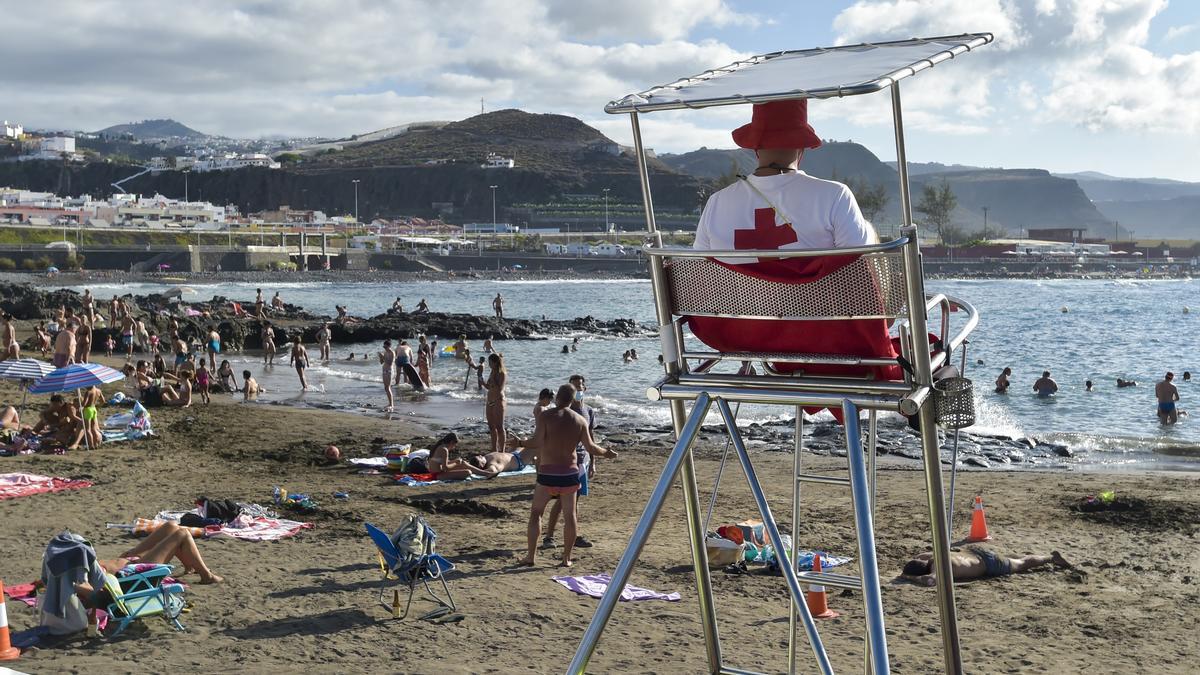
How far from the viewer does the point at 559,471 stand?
30.1 ft

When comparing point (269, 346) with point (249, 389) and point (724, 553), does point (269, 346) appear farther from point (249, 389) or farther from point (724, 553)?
point (724, 553)

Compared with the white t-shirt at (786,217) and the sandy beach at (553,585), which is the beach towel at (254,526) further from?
the white t-shirt at (786,217)

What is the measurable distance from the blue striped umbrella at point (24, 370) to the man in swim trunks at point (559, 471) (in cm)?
954

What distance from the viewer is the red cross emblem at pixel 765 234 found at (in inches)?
104

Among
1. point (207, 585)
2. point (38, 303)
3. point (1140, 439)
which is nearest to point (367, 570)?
point (207, 585)

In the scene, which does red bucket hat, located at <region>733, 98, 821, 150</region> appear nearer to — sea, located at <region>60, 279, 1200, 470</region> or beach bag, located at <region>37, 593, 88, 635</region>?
sea, located at <region>60, 279, 1200, 470</region>

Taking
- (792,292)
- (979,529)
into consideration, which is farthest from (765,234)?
(979,529)

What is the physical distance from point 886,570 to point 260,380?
23.2m

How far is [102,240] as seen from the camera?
117 m

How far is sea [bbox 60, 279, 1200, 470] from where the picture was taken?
73.8 feet

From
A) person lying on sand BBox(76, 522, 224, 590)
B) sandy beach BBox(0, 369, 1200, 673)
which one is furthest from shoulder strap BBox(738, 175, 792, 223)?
person lying on sand BBox(76, 522, 224, 590)

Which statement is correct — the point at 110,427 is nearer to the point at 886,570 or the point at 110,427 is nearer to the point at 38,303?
the point at 886,570

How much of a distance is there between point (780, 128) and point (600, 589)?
6269 mm

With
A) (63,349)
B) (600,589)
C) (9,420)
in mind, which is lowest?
(600,589)
